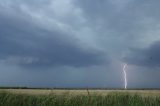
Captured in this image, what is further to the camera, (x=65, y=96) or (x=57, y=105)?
(x=65, y=96)

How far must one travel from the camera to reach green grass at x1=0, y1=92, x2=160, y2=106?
86.1ft

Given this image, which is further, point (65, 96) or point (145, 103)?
point (65, 96)

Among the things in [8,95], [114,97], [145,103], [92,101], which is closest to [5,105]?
[8,95]

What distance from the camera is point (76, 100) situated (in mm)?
26438

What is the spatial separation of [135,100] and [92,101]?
11.2 feet

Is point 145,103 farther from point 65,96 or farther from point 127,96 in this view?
point 65,96

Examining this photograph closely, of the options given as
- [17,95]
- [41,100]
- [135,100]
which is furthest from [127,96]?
[17,95]

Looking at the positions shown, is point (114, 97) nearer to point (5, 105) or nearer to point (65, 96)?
point (65, 96)

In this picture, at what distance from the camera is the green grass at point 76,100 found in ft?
→ 86.1

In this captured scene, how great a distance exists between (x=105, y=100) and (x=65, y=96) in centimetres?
339

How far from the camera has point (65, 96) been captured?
2811cm

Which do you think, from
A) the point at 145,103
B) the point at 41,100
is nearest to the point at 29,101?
the point at 41,100

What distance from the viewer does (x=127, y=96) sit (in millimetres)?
27609

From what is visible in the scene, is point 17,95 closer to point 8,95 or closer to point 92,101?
point 8,95
